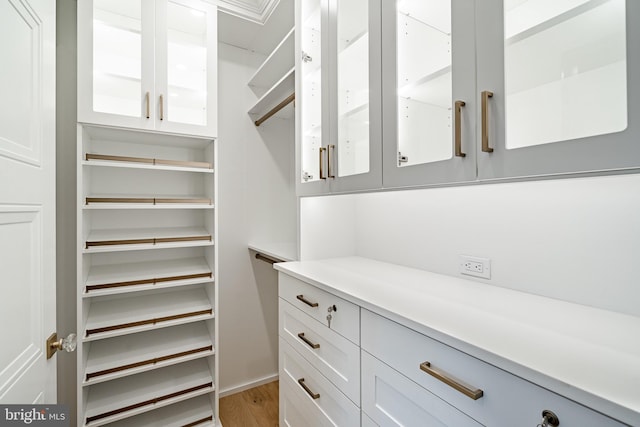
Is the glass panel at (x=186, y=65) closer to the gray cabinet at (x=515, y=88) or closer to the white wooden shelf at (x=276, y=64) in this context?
the white wooden shelf at (x=276, y=64)

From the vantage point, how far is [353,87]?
124 centimetres

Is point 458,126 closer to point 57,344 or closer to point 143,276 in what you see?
point 57,344

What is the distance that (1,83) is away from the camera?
0.71 meters

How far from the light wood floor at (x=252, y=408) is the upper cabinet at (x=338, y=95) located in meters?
1.60

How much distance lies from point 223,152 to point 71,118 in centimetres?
90

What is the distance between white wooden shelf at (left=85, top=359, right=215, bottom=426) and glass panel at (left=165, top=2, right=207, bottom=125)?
5.19 feet

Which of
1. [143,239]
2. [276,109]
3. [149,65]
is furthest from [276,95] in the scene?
[143,239]

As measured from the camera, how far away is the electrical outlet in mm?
1128

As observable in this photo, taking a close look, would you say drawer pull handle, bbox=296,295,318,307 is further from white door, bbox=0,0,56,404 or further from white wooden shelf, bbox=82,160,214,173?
white wooden shelf, bbox=82,160,214,173

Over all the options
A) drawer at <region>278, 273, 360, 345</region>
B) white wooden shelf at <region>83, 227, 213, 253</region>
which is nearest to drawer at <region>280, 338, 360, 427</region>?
drawer at <region>278, 273, 360, 345</region>

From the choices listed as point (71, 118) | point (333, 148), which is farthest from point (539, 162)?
point (71, 118)

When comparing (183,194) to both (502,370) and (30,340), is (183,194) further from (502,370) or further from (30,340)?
(502,370)

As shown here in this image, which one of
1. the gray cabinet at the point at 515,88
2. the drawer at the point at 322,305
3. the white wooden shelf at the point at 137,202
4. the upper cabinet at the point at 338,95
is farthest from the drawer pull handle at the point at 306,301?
the white wooden shelf at the point at 137,202

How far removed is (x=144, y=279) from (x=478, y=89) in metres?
1.83
